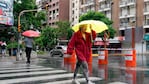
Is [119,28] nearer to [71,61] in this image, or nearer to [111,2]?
[111,2]

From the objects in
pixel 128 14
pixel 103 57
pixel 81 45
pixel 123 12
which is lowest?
pixel 103 57

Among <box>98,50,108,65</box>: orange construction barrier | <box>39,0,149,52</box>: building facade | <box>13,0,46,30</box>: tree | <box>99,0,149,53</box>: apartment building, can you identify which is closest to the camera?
<box>98,50,108,65</box>: orange construction barrier

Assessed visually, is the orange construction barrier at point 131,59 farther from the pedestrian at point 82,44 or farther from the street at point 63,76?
the pedestrian at point 82,44

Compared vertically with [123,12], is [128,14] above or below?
below

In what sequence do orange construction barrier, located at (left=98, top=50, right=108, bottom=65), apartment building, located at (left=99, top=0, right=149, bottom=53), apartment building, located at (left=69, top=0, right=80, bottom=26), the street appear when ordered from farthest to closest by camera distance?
apartment building, located at (left=69, top=0, right=80, bottom=26)
apartment building, located at (left=99, top=0, right=149, bottom=53)
orange construction barrier, located at (left=98, top=50, right=108, bottom=65)
the street

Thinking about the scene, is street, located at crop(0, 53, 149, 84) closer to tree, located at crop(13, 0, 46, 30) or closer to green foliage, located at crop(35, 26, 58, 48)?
tree, located at crop(13, 0, 46, 30)

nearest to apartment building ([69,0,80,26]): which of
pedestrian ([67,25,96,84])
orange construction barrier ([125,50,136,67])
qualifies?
orange construction barrier ([125,50,136,67])

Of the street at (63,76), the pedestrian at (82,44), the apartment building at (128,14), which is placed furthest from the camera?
the apartment building at (128,14)

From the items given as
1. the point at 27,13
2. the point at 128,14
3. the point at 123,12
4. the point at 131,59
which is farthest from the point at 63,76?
the point at 123,12

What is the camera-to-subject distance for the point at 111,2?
74500 millimetres

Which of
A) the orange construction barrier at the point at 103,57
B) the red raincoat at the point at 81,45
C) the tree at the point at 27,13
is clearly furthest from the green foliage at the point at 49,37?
the red raincoat at the point at 81,45

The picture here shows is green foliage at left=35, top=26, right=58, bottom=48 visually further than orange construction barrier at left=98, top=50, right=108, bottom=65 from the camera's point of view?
Yes

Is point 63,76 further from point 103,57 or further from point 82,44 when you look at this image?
point 103,57

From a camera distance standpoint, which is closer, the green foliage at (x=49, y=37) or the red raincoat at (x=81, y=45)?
the red raincoat at (x=81, y=45)
